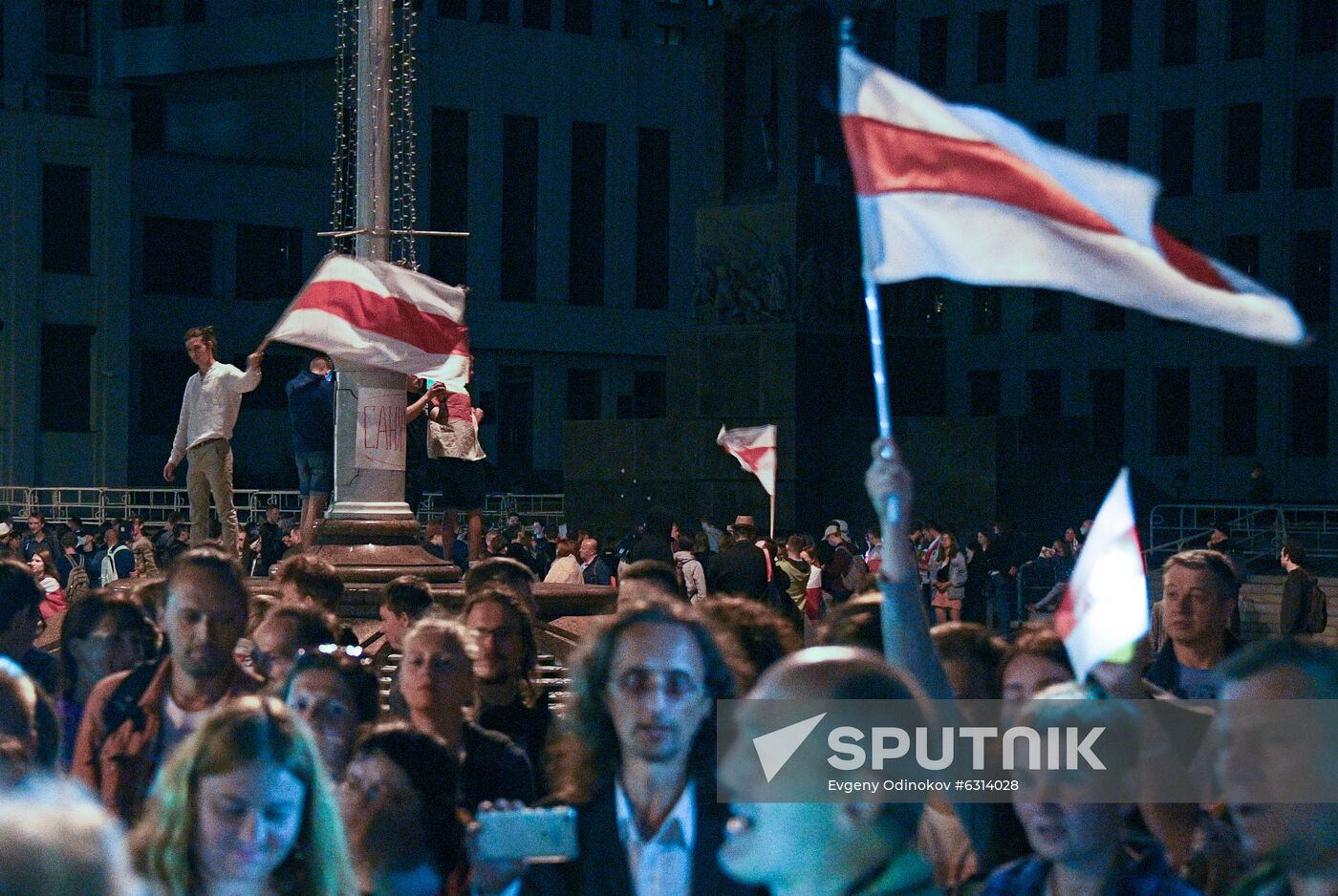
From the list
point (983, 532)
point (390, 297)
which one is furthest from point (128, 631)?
point (983, 532)

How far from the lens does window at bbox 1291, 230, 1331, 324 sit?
170 feet

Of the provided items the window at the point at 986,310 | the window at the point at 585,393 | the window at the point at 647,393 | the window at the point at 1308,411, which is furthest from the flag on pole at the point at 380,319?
the window at the point at 647,393

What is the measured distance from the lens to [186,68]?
2152 inches

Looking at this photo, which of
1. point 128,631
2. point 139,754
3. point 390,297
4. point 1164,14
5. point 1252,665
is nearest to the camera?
point 1252,665

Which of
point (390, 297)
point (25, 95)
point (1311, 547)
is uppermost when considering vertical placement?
point (25, 95)

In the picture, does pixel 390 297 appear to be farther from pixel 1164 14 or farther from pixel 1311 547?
pixel 1164 14

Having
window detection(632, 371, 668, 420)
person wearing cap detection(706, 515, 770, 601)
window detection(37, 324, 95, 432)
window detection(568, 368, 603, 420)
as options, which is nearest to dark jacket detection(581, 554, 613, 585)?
person wearing cap detection(706, 515, 770, 601)

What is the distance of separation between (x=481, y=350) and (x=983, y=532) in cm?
2908

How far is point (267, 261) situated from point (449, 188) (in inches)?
193

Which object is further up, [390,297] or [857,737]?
[390,297]

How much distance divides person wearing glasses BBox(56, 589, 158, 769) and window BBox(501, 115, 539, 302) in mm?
49377

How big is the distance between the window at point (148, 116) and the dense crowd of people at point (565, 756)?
5033 cm

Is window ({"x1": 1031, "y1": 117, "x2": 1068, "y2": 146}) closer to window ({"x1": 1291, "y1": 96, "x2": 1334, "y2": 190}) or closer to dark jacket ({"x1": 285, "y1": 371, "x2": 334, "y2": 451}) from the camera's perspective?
window ({"x1": 1291, "y1": 96, "x2": 1334, "y2": 190})

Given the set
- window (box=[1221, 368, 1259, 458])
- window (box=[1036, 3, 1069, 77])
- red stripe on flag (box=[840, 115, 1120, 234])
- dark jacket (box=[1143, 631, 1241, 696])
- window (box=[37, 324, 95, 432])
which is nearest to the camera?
red stripe on flag (box=[840, 115, 1120, 234])
